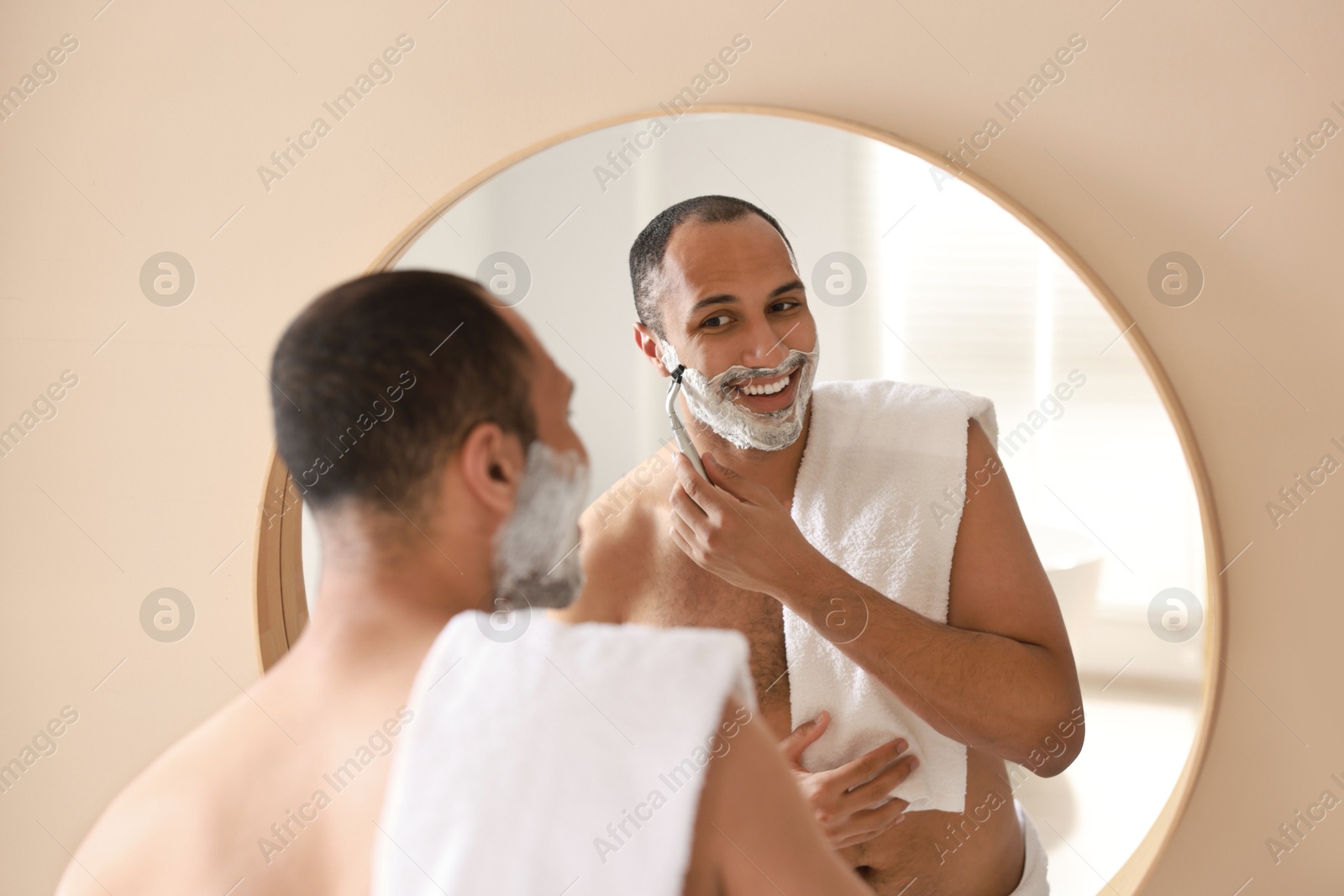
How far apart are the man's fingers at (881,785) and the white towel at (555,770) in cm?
24

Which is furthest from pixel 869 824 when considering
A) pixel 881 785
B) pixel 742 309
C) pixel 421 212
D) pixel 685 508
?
pixel 421 212

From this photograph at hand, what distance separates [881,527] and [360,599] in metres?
0.35

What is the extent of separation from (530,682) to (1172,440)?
18.9 inches

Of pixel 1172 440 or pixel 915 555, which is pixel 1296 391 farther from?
pixel 915 555

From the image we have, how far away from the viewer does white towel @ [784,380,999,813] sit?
2.28ft

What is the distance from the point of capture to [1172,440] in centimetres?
72

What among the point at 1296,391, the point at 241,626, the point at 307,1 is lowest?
the point at 1296,391

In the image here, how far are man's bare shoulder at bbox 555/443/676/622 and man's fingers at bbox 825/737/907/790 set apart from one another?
179 mm

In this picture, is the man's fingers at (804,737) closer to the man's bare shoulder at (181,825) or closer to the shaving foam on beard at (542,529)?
the shaving foam on beard at (542,529)

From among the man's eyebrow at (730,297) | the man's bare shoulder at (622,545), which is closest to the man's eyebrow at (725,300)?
the man's eyebrow at (730,297)

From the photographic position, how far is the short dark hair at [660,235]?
72 centimetres

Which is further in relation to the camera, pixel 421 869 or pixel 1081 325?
pixel 1081 325

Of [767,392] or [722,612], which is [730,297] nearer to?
[767,392]

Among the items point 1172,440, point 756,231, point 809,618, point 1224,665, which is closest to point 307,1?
point 756,231
